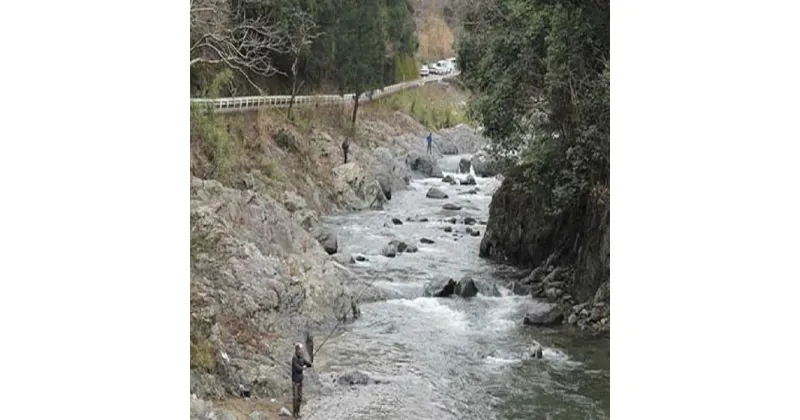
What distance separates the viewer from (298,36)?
5.99 meters

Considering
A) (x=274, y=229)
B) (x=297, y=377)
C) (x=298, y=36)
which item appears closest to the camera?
(x=297, y=377)

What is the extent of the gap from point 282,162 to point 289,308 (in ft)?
2.85

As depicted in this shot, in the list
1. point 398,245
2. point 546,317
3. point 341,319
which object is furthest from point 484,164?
point 341,319

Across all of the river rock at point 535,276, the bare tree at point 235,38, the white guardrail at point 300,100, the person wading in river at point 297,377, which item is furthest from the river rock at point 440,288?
the bare tree at point 235,38

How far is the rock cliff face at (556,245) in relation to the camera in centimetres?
577

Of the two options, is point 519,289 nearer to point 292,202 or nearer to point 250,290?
point 292,202

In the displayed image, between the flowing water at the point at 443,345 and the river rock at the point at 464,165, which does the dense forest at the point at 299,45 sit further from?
the flowing water at the point at 443,345

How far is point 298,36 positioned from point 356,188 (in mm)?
973

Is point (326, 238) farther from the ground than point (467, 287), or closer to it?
farther from the ground

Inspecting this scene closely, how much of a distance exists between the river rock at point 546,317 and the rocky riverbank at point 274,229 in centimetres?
101
